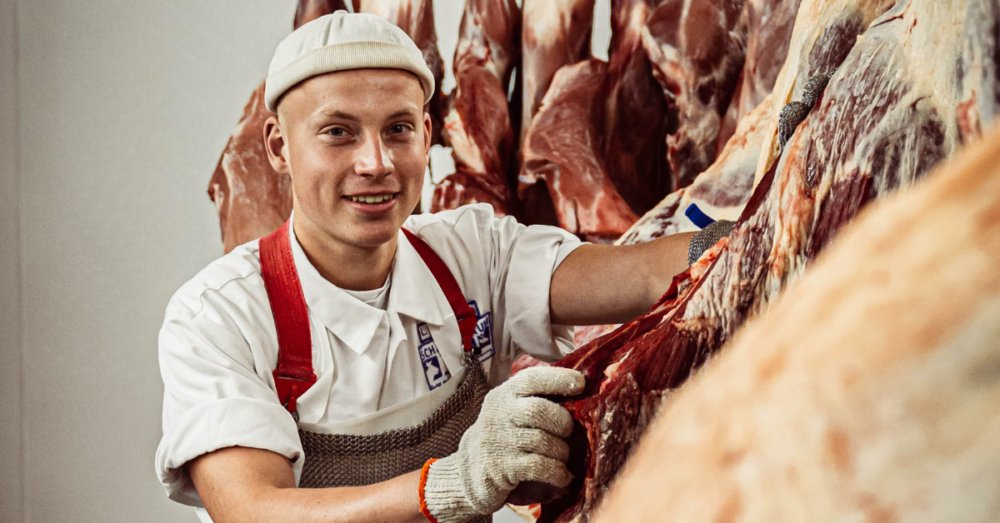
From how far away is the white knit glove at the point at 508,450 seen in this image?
78 centimetres

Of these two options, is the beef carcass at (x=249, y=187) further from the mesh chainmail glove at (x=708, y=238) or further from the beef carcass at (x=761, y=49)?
the mesh chainmail glove at (x=708, y=238)

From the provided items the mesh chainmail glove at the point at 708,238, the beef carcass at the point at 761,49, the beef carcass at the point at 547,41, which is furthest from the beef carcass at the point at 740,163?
the beef carcass at the point at 547,41

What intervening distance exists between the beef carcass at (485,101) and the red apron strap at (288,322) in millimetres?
823

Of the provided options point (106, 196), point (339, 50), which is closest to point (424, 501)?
point (339, 50)

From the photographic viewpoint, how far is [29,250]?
2311 mm

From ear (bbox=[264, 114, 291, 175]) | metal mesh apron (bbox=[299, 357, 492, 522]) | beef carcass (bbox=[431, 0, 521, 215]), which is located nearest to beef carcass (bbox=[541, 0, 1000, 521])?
metal mesh apron (bbox=[299, 357, 492, 522])

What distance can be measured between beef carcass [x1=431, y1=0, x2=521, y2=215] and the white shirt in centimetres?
52

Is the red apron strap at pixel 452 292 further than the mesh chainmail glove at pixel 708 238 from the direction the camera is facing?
Yes

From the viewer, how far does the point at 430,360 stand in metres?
1.32

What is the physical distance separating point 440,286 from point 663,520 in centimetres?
76

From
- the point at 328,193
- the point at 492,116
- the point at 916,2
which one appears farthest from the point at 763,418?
the point at 492,116

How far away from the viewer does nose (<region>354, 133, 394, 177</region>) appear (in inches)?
47.2

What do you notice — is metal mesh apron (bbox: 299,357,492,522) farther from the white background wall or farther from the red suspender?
the white background wall

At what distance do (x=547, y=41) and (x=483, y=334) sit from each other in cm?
89
